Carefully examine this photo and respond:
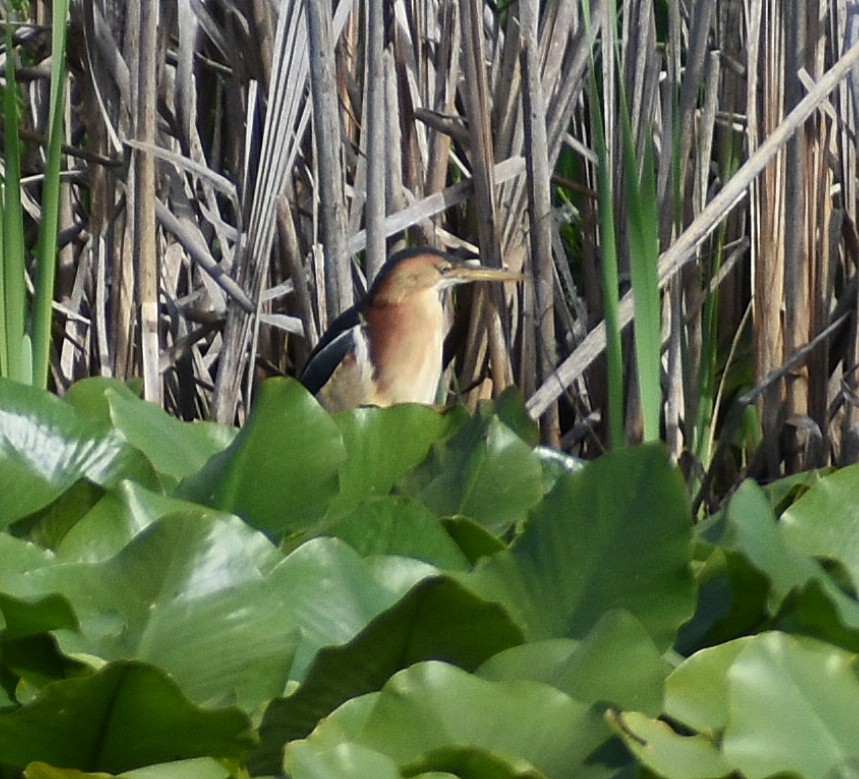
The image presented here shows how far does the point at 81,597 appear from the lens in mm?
1096

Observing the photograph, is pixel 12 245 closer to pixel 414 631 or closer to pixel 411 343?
pixel 414 631

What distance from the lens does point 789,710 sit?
3.15 ft

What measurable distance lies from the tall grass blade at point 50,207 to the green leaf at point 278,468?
0.47m

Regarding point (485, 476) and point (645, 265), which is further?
point (645, 265)

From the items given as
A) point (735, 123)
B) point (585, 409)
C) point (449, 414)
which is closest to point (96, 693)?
point (449, 414)

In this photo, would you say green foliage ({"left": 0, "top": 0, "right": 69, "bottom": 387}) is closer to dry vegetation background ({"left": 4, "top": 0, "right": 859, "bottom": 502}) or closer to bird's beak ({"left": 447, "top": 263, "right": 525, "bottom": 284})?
dry vegetation background ({"left": 4, "top": 0, "right": 859, "bottom": 502})

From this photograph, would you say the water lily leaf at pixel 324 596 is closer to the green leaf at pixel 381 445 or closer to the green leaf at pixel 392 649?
the green leaf at pixel 392 649

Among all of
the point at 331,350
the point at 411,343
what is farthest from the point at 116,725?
the point at 411,343

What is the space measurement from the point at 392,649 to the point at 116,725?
0.20m

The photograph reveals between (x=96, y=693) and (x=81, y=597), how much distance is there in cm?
12

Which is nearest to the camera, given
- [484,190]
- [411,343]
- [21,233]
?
[21,233]

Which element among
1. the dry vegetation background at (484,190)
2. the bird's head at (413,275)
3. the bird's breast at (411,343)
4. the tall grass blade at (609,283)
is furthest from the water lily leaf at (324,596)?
the bird's breast at (411,343)

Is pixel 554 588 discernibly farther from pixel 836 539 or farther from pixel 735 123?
pixel 735 123

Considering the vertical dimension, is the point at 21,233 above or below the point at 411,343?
above
